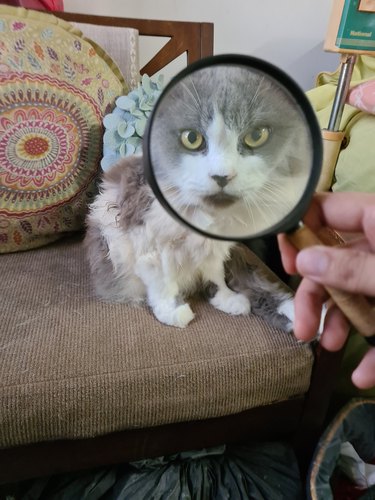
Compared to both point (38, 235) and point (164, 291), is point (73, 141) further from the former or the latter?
point (164, 291)

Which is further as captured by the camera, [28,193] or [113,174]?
[28,193]

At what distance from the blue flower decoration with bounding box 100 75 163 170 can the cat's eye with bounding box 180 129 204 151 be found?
0.43 metres

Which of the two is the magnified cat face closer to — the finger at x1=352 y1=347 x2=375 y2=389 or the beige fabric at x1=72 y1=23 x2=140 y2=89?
the finger at x1=352 y1=347 x2=375 y2=389

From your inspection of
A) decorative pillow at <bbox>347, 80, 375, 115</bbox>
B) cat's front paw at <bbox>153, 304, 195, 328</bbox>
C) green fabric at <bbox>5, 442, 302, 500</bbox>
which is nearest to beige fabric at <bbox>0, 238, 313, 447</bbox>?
cat's front paw at <bbox>153, 304, 195, 328</bbox>

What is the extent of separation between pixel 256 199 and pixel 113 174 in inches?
16.9

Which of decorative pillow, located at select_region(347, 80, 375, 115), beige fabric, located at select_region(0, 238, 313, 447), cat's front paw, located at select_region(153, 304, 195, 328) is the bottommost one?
beige fabric, located at select_region(0, 238, 313, 447)

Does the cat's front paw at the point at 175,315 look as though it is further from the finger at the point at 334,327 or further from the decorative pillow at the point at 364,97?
the decorative pillow at the point at 364,97

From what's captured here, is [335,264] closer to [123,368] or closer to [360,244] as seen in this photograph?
[360,244]

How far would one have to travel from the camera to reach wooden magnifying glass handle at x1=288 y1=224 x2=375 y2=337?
428 millimetres

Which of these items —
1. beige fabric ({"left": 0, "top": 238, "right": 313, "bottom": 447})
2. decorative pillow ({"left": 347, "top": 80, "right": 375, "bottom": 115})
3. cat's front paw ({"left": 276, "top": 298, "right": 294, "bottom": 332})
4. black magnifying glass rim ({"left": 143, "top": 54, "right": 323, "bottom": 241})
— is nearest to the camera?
black magnifying glass rim ({"left": 143, "top": 54, "right": 323, "bottom": 241})

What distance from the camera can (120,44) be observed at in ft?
3.99

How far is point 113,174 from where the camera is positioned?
90 cm

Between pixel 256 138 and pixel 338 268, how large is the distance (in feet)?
0.87

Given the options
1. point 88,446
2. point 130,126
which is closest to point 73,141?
point 130,126
